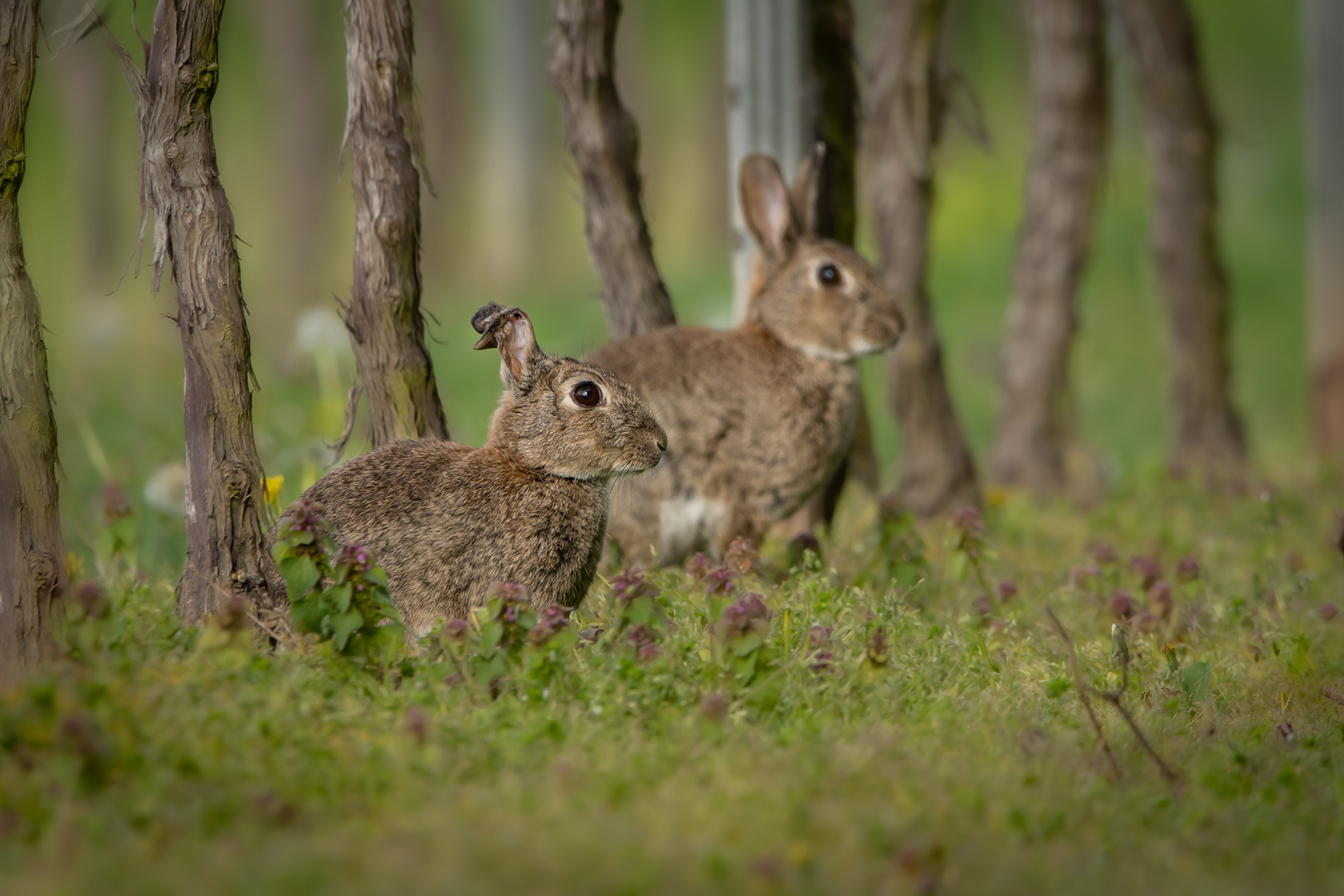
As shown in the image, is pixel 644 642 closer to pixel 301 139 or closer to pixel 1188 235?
pixel 1188 235

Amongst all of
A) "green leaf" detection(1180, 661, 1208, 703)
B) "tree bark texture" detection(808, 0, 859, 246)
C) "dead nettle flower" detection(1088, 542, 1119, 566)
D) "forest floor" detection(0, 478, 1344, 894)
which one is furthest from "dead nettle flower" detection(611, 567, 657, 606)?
"tree bark texture" detection(808, 0, 859, 246)

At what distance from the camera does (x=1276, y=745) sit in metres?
3.86

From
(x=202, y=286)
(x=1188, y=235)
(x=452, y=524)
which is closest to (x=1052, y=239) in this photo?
(x=1188, y=235)

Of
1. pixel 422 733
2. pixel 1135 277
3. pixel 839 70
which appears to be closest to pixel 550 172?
pixel 1135 277

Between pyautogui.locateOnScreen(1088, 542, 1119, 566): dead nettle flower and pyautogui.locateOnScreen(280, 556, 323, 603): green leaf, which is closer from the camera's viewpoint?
pyautogui.locateOnScreen(280, 556, 323, 603): green leaf

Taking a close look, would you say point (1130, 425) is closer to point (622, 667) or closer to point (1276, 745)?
point (1276, 745)

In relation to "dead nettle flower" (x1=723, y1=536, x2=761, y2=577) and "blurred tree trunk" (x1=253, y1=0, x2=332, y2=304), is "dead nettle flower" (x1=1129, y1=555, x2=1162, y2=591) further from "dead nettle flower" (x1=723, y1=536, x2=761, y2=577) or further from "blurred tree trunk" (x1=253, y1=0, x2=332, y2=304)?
"blurred tree trunk" (x1=253, y1=0, x2=332, y2=304)

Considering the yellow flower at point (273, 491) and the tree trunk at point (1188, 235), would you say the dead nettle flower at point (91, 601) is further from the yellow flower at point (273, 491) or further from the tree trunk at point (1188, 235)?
the tree trunk at point (1188, 235)

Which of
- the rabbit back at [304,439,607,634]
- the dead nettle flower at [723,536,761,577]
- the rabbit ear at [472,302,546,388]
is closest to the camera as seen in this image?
the rabbit back at [304,439,607,634]

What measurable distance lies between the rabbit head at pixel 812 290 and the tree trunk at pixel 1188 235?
428 centimetres

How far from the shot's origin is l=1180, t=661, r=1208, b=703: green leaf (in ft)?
13.8

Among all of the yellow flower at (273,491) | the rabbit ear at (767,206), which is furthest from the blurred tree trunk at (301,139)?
the yellow flower at (273,491)

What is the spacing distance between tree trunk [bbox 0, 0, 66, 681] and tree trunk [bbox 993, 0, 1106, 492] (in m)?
6.54

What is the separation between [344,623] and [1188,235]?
768 centimetres
